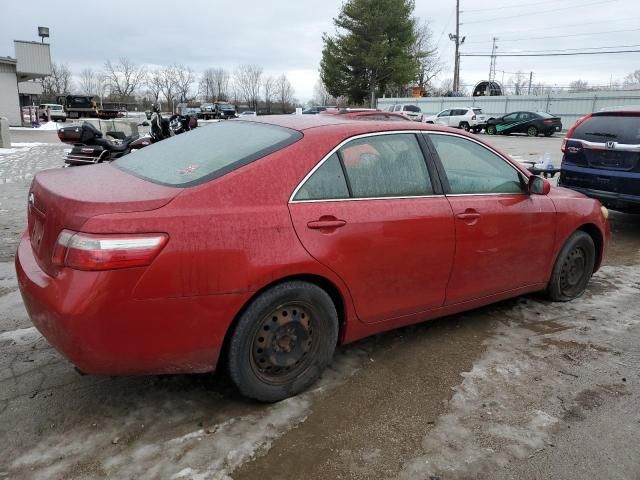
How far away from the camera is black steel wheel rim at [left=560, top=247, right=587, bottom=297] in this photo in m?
4.43

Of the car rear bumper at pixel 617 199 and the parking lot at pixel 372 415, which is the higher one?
the car rear bumper at pixel 617 199

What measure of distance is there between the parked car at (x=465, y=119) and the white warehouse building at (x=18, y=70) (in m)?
24.4

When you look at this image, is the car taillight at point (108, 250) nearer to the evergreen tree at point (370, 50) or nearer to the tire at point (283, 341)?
the tire at point (283, 341)

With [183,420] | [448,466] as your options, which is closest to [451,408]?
[448,466]

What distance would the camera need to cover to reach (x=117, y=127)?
21141mm

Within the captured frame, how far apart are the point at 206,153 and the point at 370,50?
1760 inches

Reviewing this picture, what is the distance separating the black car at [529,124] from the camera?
2692 cm

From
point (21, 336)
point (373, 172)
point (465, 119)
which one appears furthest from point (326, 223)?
point (465, 119)

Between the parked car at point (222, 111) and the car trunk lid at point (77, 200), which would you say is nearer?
the car trunk lid at point (77, 200)

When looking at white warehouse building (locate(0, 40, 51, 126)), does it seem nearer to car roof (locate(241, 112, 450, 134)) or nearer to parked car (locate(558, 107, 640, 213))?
parked car (locate(558, 107, 640, 213))

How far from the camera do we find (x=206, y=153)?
306 cm

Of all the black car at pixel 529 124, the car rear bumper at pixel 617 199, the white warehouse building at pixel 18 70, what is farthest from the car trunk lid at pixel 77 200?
the white warehouse building at pixel 18 70

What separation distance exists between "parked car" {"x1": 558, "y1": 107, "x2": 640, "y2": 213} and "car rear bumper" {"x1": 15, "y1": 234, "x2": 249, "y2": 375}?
575 cm

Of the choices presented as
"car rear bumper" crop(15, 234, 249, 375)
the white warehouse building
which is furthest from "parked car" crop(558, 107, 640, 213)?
the white warehouse building
